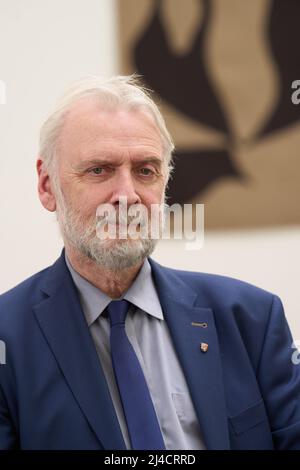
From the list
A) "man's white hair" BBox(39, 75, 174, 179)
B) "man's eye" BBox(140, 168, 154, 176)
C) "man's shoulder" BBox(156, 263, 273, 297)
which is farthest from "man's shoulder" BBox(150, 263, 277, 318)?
"man's white hair" BBox(39, 75, 174, 179)

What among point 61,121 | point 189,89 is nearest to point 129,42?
point 189,89

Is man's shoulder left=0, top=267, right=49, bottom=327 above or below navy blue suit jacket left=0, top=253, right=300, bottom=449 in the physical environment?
above

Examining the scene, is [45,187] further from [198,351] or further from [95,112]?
[198,351]

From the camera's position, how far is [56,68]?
1.95 m

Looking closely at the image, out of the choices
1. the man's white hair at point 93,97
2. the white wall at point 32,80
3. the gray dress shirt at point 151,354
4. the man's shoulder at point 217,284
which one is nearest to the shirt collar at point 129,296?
the gray dress shirt at point 151,354

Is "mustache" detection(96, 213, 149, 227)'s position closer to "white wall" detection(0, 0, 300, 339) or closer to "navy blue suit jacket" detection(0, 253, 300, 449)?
"navy blue suit jacket" detection(0, 253, 300, 449)

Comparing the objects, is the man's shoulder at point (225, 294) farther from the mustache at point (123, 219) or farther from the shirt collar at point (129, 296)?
the mustache at point (123, 219)

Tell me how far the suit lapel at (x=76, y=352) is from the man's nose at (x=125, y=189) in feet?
0.62

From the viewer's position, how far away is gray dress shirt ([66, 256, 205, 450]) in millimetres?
1111

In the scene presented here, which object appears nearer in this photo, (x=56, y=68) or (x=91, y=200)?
(x=91, y=200)

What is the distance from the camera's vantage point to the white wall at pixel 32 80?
192 cm

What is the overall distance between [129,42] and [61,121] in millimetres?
853

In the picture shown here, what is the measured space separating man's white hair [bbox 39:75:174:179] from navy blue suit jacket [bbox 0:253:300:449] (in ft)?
0.78
